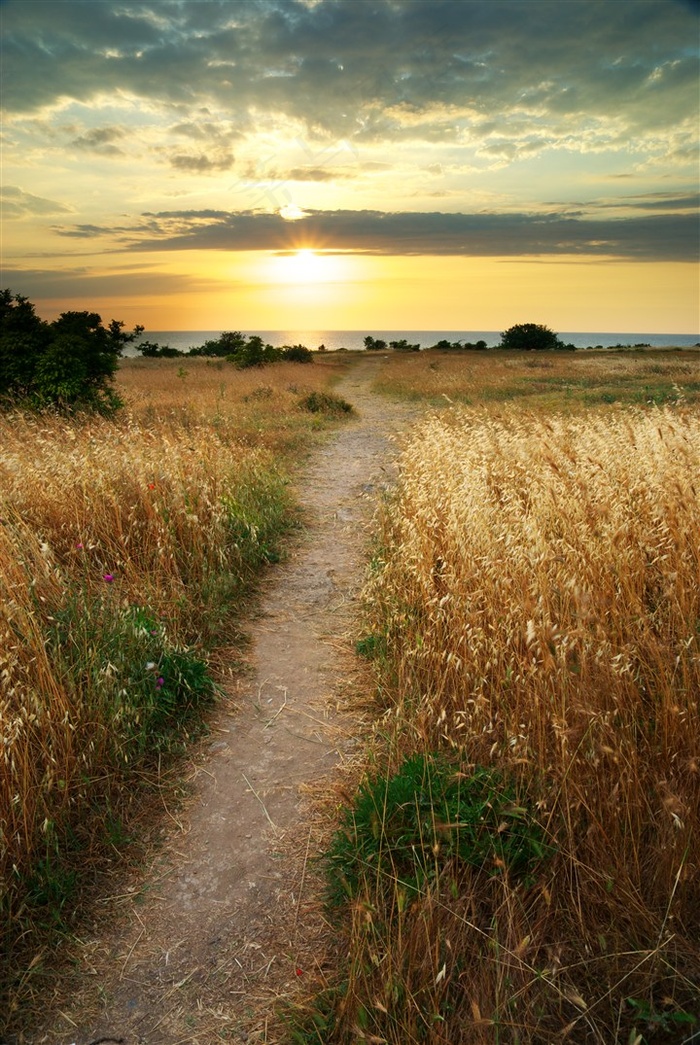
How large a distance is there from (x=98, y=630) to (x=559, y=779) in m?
3.10

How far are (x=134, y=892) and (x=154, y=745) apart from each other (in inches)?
38.8

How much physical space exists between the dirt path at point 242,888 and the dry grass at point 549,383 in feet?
45.7

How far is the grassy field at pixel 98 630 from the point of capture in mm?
3014

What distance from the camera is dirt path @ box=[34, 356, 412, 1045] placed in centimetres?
252

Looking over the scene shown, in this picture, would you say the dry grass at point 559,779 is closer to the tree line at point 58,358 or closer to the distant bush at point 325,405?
the tree line at point 58,358

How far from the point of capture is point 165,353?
160ft

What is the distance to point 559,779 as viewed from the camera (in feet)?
9.12

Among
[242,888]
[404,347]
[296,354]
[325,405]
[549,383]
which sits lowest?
[242,888]

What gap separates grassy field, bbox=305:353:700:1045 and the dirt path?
0.90 feet

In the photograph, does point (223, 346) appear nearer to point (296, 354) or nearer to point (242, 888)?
point (296, 354)

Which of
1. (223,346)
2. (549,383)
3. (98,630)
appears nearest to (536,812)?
(98,630)

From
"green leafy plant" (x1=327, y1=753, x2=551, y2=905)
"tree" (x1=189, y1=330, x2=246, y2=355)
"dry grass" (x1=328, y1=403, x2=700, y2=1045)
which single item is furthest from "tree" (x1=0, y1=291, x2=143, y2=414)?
"tree" (x1=189, y1=330, x2=246, y2=355)

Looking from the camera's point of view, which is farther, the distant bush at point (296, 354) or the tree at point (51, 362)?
the distant bush at point (296, 354)

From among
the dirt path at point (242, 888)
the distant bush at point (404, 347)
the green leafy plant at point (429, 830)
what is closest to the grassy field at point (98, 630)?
the dirt path at point (242, 888)
